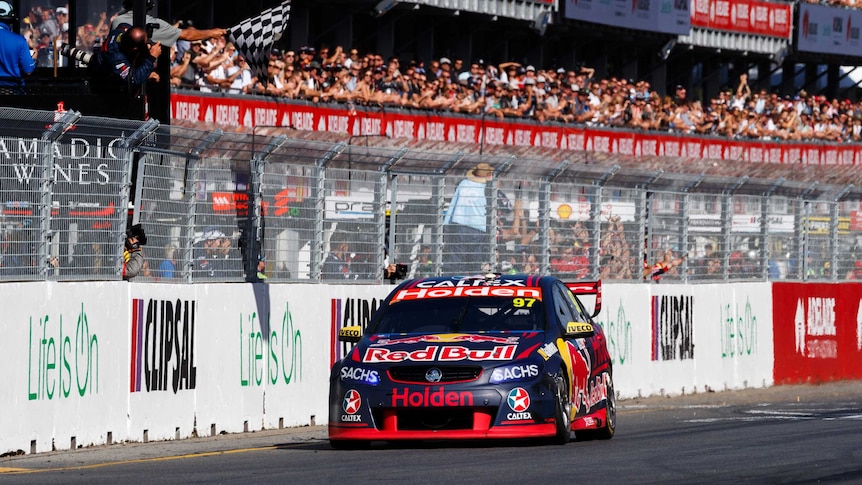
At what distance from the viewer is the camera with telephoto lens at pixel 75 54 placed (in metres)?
15.9

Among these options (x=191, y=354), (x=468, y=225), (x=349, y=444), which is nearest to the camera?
(x=349, y=444)

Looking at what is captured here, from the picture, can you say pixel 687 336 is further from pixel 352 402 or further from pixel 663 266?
pixel 352 402

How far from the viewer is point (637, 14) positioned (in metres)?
44.4

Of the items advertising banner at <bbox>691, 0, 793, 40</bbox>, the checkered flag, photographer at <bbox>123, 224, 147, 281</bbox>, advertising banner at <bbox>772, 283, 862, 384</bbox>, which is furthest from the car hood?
advertising banner at <bbox>691, 0, 793, 40</bbox>

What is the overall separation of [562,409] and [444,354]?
0.94m

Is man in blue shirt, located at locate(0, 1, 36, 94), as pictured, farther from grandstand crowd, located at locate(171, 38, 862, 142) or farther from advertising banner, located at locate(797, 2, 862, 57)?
advertising banner, located at locate(797, 2, 862, 57)

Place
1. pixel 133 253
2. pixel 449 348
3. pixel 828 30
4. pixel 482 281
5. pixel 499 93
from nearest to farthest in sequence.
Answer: pixel 449 348 < pixel 482 281 < pixel 133 253 < pixel 499 93 < pixel 828 30

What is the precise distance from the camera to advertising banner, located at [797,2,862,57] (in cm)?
5150

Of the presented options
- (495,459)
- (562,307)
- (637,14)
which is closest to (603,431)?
(562,307)

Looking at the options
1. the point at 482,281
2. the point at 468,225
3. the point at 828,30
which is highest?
the point at 828,30

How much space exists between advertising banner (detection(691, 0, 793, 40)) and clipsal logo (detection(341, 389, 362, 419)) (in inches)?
1424

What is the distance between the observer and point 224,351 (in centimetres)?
1491

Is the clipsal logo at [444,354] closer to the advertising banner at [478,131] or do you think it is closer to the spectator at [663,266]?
the advertising banner at [478,131]

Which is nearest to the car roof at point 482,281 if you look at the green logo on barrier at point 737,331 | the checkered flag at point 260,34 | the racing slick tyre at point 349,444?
the racing slick tyre at point 349,444
